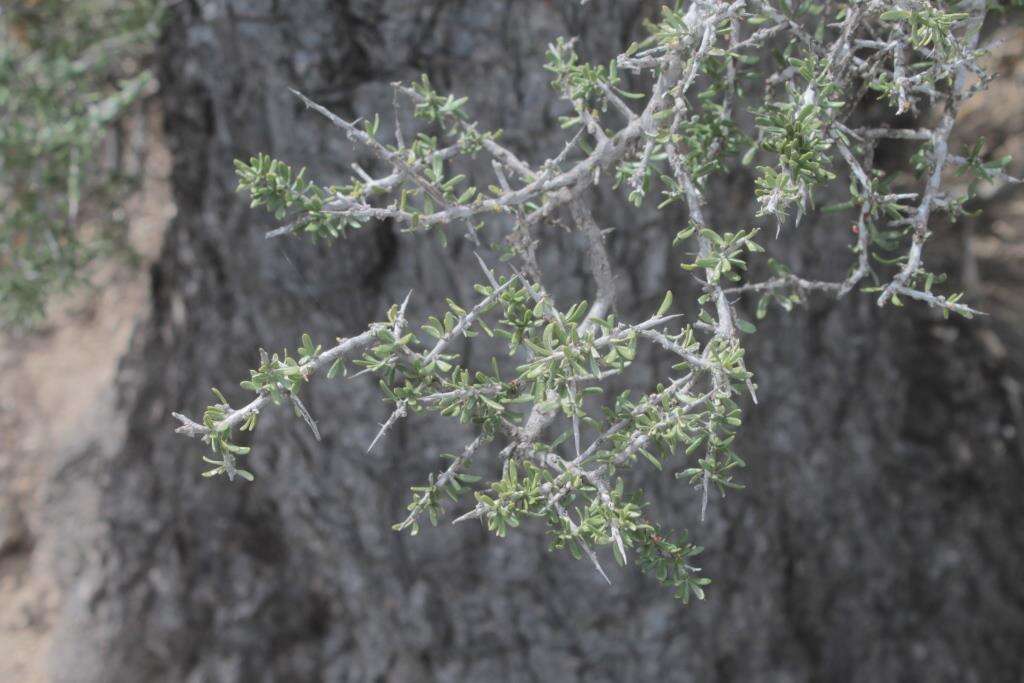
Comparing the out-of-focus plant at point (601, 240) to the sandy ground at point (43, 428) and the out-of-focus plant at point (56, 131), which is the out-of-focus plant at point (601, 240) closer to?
the out-of-focus plant at point (56, 131)

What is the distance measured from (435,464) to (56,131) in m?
0.79

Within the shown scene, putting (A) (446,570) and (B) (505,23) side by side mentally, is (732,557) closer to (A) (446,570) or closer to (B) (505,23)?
(A) (446,570)

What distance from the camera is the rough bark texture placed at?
138cm

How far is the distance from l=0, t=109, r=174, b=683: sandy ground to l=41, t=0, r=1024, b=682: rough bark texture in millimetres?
106

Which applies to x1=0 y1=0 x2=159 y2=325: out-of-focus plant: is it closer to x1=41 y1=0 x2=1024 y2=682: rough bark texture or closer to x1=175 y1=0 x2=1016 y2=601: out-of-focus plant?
x1=41 y1=0 x2=1024 y2=682: rough bark texture

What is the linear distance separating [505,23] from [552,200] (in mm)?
569

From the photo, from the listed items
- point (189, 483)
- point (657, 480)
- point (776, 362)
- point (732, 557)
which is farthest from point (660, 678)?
point (189, 483)

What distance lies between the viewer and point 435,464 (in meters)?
1.57

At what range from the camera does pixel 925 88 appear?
2.67ft

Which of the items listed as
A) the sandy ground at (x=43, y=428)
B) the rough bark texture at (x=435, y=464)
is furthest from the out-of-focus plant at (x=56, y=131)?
the sandy ground at (x=43, y=428)

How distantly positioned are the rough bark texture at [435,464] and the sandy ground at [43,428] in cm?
11

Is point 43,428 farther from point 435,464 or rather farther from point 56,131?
point 435,464

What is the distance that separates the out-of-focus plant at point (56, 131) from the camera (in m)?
1.51

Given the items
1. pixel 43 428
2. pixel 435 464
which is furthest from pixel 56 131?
pixel 43 428
